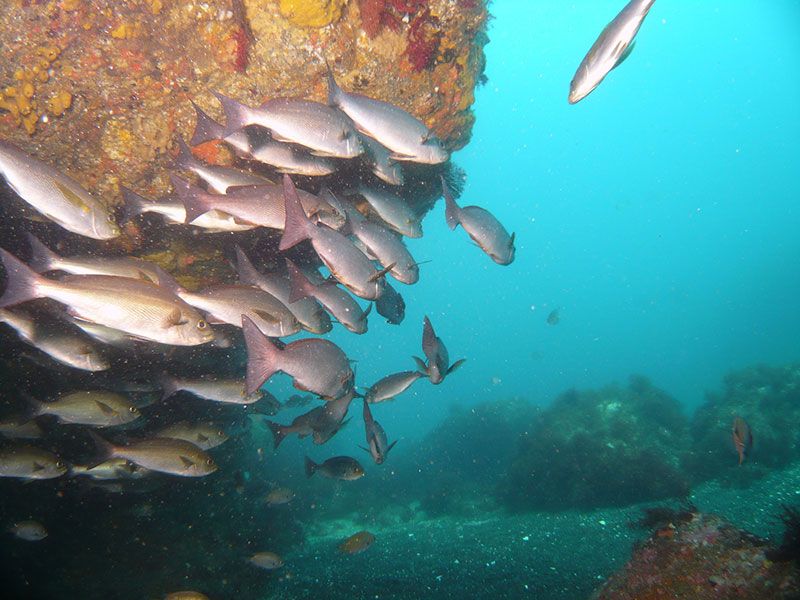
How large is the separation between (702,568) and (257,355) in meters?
4.47

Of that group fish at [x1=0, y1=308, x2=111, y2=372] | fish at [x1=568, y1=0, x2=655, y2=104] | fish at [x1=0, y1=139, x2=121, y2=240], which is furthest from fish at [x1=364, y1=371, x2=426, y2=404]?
fish at [x1=568, y1=0, x2=655, y2=104]

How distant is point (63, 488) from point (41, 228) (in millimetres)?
4495

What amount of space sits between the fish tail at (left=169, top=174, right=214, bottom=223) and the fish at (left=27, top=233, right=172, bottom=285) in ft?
1.89

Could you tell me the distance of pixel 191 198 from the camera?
3.32 meters

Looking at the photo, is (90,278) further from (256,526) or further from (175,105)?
(256,526)

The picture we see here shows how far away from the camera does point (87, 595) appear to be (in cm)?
649

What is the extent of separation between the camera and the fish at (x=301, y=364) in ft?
11.1

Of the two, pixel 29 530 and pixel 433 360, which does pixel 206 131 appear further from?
pixel 29 530

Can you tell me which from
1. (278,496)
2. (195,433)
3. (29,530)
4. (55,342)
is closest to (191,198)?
(55,342)

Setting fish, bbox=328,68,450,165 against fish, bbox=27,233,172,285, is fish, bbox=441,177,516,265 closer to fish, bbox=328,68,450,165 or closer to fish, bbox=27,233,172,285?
fish, bbox=328,68,450,165

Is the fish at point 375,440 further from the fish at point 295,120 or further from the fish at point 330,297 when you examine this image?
the fish at point 295,120

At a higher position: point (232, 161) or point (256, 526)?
point (232, 161)

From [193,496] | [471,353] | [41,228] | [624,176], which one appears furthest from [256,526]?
[624,176]

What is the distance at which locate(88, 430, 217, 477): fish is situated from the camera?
432cm
